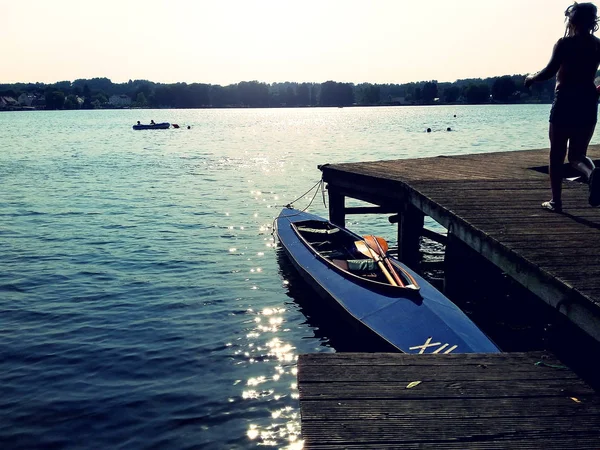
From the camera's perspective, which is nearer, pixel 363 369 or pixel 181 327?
pixel 363 369

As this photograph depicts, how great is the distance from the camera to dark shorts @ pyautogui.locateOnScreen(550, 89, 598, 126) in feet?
20.6

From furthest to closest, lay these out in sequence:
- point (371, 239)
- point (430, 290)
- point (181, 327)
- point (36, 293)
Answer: point (36, 293)
point (371, 239)
point (181, 327)
point (430, 290)

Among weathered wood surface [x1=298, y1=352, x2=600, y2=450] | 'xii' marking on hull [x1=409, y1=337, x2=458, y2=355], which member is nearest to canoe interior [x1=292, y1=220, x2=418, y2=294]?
'xii' marking on hull [x1=409, y1=337, x2=458, y2=355]

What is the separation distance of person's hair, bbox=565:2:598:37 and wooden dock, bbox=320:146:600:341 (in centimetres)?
238

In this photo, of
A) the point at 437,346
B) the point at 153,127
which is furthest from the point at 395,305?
the point at 153,127

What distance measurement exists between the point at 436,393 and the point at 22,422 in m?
6.64

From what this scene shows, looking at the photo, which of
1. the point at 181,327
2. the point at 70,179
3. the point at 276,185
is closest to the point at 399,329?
the point at 181,327

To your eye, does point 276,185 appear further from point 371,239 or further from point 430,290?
point 430,290

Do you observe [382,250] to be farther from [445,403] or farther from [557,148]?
[445,403]

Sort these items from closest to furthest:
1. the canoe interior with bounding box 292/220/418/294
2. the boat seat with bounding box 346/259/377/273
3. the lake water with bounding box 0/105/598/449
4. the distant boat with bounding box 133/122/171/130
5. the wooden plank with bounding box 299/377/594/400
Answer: the wooden plank with bounding box 299/377/594/400 → the lake water with bounding box 0/105/598/449 → the canoe interior with bounding box 292/220/418/294 → the boat seat with bounding box 346/259/377/273 → the distant boat with bounding box 133/122/171/130

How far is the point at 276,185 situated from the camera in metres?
31.6

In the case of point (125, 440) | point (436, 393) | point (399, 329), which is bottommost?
point (125, 440)

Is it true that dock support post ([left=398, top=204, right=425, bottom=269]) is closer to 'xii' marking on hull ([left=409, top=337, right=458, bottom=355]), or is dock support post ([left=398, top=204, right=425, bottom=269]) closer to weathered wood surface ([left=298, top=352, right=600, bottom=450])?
'xii' marking on hull ([left=409, top=337, right=458, bottom=355])

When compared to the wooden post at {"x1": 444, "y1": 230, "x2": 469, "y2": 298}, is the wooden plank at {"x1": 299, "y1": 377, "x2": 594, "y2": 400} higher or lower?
higher
